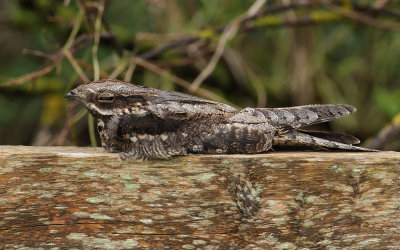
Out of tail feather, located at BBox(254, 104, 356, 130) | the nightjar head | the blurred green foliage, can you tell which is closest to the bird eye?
the nightjar head

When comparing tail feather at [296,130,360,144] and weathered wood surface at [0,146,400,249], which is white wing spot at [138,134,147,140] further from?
tail feather at [296,130,360,144]

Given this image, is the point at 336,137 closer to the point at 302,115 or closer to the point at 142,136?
the point at 302,115

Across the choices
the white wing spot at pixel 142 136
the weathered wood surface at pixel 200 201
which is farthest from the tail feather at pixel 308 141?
the white wing spot at pixel 142 136

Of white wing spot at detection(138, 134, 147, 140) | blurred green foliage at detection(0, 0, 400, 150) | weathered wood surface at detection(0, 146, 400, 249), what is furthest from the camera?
blurred green foliage at detection(0, 0, 400, 150)

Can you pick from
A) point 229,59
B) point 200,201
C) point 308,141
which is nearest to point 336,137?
point 308,141

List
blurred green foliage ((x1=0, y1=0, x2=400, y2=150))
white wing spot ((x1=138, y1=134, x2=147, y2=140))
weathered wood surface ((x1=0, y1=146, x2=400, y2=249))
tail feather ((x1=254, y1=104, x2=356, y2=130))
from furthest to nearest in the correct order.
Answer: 1. blurred green foliage ((x1=0, y1=0, x2=400, y2=150))
2. tail feather ((x1=254, y1=104, x2=356, y2=130))
3. white wing spot ((x1=138, y1=134, x2=147, y2=140))
4. weathered wood surface ((x1=0, y1=146, x2=400, y2=249))

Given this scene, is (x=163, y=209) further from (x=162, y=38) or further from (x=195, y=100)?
(x=162, y=38)

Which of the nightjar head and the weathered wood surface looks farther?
the nightjar head

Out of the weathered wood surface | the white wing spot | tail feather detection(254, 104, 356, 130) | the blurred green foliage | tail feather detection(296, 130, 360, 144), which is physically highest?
the blurred green foliage
